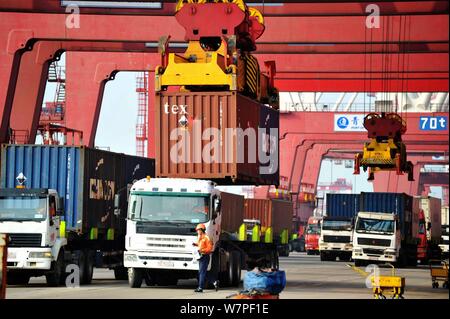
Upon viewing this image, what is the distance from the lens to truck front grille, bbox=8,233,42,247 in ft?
82.0

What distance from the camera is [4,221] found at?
25.1 metres

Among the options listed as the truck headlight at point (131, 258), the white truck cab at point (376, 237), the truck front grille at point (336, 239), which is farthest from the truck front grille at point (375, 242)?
the truck headlight at point (131, 258)

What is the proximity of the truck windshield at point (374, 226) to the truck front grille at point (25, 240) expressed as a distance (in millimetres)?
22504

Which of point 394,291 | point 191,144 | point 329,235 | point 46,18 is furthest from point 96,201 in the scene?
point 329,235

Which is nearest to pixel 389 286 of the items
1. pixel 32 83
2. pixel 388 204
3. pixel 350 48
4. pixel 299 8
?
pixel 299 8

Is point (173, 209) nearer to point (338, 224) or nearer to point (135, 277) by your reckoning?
point (135, 277)

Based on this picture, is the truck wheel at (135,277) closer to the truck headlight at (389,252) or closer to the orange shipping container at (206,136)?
the orange shipping container at (206,136)

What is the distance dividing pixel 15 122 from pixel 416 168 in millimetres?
78642

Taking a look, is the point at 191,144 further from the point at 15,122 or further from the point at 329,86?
the point at 329,86

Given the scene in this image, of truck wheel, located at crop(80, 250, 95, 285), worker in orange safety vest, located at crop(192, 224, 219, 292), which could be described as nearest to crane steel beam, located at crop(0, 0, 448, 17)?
truck wheel, located at crop(80, 250, 95, 285)

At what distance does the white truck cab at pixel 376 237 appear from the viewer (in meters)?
45.5

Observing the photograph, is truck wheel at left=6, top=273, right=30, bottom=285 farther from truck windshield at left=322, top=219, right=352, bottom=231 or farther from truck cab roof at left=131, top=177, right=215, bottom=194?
truck windshield at left=322, top=219, right=352, bottom=231

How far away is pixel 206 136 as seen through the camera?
28.5 metres

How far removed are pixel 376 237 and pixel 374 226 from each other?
42 cm
